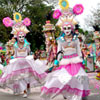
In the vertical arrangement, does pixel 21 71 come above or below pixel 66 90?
above

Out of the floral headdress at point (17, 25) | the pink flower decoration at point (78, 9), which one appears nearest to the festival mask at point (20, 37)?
the floral headdress at point (17, 25)

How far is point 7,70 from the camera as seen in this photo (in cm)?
955

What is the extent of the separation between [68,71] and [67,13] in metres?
1.71

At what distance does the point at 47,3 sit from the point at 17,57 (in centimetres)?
3550

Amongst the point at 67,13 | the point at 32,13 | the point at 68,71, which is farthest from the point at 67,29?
the point at 32,13

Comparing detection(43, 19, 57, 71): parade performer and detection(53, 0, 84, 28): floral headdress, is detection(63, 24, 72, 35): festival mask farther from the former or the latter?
detection(43, 19, 57, 71): parade performer

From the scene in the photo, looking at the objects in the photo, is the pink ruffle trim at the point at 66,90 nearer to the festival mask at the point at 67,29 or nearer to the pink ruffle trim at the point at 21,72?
the festival mask at the point at 67,29

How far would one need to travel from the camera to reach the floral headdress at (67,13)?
7863mm

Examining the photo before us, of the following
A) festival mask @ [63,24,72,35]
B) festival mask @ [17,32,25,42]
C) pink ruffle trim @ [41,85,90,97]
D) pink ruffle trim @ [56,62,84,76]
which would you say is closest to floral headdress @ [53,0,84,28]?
festival mask @ [63,24,72,35]

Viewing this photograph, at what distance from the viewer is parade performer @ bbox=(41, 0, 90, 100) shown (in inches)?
277

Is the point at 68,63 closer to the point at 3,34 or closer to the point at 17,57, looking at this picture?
the point at 17,57

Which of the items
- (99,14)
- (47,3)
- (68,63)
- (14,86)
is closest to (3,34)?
(47,3)

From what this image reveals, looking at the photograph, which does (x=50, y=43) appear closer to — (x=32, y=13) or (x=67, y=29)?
(x=67, y=29)

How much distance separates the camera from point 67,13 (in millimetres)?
7930
